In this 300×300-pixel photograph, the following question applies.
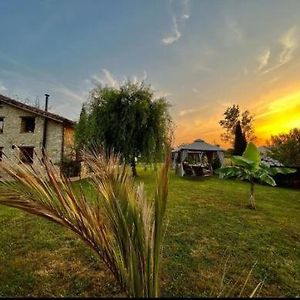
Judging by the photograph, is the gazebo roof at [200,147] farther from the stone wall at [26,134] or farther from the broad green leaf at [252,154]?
the broad green leaf at [252,154]

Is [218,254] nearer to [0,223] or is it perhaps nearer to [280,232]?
[280,232]

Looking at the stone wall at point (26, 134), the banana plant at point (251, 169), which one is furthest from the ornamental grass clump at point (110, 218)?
the stone wall at point (26, 134)

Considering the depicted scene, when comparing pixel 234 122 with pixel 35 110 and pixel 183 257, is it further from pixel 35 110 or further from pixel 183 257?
pixel 183 257

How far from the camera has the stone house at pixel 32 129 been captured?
72.5 ft

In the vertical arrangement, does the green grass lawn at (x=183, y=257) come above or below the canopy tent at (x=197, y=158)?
below

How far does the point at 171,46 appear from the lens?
12.3 meters

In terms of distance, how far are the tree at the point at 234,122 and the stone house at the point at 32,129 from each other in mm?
37820

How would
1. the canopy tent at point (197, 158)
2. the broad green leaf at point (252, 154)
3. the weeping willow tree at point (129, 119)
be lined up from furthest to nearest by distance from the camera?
the canopy tent at point (197, 158) → the weeping willow tree at point (129, 119) → the broad green leaf at point (252, 154)

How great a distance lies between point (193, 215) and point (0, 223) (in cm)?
646

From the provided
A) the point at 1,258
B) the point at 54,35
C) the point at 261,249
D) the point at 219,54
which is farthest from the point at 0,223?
the point at 219,54

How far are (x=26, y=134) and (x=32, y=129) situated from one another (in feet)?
2.51

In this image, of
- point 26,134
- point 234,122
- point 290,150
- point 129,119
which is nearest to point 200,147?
point 129,119

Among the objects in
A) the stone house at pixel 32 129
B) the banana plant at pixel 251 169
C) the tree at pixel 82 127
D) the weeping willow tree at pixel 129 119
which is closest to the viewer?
the banana plant at pixel 251 169

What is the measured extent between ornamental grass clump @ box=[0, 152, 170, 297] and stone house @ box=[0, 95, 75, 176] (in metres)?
21.4
